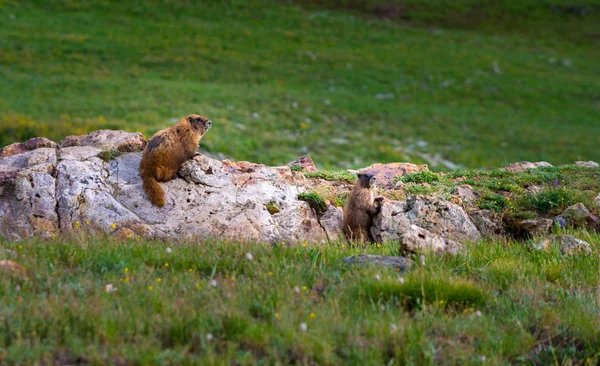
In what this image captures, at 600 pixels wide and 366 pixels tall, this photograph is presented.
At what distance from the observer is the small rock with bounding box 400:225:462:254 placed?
8484 millimetres

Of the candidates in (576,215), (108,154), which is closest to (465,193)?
(576,215)

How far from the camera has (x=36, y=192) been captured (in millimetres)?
9969

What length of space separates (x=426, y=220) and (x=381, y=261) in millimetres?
2872

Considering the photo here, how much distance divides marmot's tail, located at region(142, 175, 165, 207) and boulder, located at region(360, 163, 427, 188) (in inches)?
162

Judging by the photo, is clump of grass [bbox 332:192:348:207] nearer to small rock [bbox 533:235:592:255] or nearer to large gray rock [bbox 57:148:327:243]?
large gray rock [bbox 57:148:327:243]

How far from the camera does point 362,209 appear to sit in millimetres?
10766

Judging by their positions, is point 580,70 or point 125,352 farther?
point 580,70

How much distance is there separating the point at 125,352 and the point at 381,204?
6122mm

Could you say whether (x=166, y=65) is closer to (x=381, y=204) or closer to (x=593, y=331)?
(x=381, y=204)

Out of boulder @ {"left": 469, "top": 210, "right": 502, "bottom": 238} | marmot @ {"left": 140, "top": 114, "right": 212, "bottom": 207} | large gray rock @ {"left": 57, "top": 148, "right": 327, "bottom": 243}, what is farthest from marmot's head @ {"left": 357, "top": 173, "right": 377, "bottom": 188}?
marmot @ {"left": 140, "top": 114, "right": 212, "bottom": 207}

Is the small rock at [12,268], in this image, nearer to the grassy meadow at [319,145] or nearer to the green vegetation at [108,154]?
the grassy meadow at [319,145]

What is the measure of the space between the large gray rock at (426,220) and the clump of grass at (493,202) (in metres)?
0.73

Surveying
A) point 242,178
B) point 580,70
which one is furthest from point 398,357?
point 580,70

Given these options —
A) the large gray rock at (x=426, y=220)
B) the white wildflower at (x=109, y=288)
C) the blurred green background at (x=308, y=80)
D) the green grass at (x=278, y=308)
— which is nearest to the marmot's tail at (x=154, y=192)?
the green grass at (x=278, y=308)
